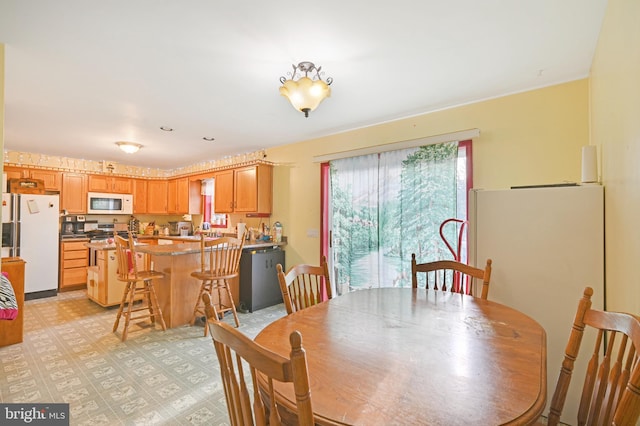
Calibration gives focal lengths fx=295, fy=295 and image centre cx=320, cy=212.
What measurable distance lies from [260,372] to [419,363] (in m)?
0.55

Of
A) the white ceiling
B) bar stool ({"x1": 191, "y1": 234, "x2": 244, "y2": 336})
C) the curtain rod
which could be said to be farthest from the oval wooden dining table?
bar stool ({"x1": 191, "y1": 234, "x2": 244, "y2": 336})

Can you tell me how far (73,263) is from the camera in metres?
5.07

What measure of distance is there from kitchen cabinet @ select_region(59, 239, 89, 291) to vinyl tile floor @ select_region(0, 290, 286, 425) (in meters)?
1.61

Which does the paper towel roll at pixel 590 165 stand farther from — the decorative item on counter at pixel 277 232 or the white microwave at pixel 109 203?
the white microwave at pixel 109 203

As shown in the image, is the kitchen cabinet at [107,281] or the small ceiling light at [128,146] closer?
the kitchen cabinet at [107,281]

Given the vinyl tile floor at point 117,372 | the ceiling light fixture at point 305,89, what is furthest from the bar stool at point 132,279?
the ceiling light fixture at point 305,89

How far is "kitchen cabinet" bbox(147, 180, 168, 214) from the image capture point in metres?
Answer: 6.33

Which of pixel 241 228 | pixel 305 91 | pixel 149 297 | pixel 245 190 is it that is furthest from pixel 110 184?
pixel 305 91

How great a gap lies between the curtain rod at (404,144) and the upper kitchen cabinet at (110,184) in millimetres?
4360

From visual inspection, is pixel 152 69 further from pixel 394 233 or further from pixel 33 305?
pixel 33 305

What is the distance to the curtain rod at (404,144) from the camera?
2.83 m

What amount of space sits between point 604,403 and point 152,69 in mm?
3072

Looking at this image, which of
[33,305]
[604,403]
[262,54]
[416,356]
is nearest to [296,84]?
[262,54]

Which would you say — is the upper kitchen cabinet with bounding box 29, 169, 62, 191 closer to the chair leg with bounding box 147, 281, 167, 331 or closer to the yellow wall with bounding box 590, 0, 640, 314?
the chair leg with bounding box 147, 281, 167, 331
